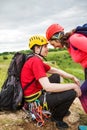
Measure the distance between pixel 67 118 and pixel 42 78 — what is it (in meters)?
1.88

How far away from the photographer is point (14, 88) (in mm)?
8844

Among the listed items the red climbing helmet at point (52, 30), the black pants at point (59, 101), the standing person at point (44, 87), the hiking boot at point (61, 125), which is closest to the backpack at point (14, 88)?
the standing person at point (44, 87)

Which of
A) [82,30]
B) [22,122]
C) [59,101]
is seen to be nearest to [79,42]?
[82,30]

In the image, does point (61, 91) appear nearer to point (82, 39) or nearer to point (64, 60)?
point (82, 39)

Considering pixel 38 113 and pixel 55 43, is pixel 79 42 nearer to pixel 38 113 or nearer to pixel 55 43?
pixel 55 43

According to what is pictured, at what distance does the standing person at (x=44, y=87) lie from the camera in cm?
805

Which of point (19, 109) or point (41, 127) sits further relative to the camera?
point (19, 109)

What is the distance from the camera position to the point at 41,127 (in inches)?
343

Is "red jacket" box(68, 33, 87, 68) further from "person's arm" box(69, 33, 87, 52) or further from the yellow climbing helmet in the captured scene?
the yellow climbing helmet

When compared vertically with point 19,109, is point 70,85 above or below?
above

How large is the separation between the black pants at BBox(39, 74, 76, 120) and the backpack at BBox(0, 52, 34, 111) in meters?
0.63

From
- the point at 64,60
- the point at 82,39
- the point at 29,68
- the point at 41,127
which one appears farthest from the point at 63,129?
the point at 64,60

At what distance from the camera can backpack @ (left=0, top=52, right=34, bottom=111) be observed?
8711 millimetres

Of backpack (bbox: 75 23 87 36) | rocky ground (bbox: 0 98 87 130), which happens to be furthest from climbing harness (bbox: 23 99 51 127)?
backpack (bbox: 75 23 87 36)
